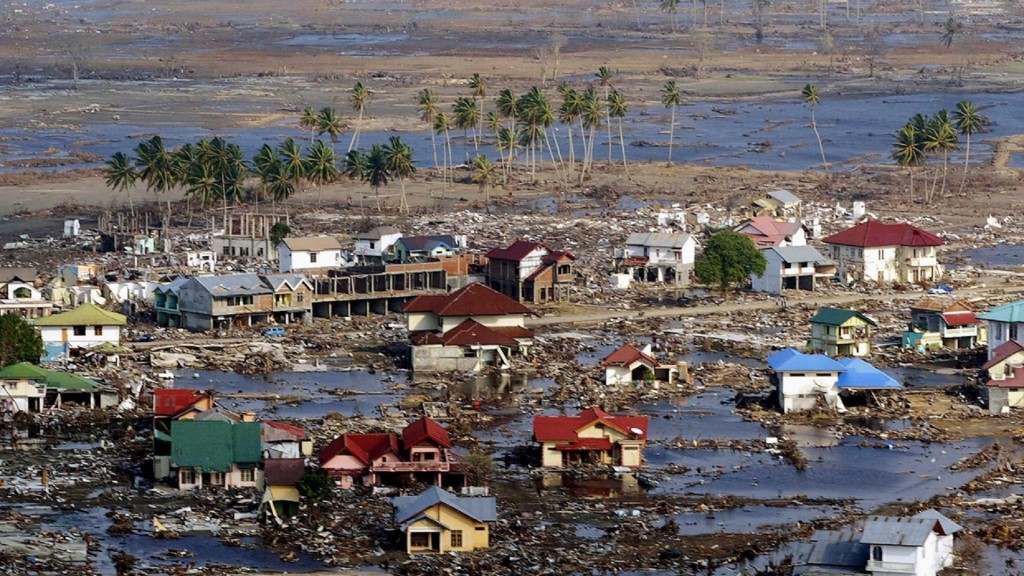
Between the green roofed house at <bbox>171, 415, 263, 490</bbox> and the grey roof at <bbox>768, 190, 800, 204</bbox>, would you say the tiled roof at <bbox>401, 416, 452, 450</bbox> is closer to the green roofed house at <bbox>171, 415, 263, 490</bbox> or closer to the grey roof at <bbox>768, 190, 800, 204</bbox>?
the green roofed house at <bbox>171, 415, 263, 490</bbox>

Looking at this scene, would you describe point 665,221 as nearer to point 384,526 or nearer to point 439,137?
point 439,137

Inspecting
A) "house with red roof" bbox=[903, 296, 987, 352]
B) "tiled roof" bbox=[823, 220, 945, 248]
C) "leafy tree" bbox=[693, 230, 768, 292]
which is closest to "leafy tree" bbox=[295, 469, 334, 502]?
"house with red roof" bbox=[903, 296, 987, 352]

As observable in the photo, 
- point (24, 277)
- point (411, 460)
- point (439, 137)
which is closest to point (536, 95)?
point (439, 137)

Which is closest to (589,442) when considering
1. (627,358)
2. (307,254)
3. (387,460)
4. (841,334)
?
(387,460)

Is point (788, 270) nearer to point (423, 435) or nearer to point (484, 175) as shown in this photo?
point (484, 175)

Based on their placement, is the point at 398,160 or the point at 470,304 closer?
the point at 470,304

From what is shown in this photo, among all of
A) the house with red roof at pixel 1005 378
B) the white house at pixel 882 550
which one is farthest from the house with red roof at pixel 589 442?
the house with red roof at pixel 1005 378
